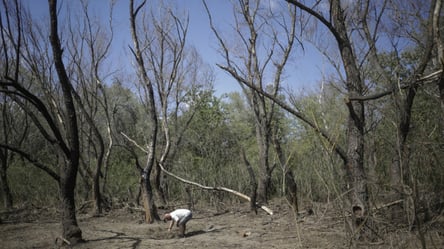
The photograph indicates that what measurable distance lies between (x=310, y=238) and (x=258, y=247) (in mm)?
953

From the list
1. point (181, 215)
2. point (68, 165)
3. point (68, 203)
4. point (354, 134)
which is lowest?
point (181, 215)

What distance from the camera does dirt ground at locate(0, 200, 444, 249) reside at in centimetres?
495

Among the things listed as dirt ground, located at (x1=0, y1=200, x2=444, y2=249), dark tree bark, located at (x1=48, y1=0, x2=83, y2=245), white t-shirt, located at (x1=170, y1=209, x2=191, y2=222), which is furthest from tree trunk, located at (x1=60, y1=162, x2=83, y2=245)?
white t-shirt, located at (x1=170, y1=209, x2=191, y2=222)

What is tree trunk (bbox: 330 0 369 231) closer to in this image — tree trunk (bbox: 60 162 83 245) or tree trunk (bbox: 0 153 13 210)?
tree trunk (bbox: 60 162 83 245)

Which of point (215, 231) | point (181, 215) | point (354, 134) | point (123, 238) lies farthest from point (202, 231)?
point (354, 134)

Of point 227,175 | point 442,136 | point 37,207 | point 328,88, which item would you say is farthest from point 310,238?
point 328,88

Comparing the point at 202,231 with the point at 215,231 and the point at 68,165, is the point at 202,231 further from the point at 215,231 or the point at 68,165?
the point at 68,165

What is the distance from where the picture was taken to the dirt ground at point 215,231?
495cm

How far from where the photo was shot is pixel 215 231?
6.85 m

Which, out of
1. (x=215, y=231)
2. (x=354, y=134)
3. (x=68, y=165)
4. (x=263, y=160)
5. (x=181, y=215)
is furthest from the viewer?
(x=263, y=160)

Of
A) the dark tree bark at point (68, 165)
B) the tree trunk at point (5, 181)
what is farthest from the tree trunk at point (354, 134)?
the tree trunk at point (5, 181)

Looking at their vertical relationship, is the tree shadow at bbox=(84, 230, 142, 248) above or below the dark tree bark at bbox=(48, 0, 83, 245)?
below

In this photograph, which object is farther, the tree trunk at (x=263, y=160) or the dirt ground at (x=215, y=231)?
the tree trunk at (x=263, y=160)

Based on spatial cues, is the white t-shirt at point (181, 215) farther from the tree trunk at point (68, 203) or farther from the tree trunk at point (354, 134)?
the tree trunk at point (354, 134)
